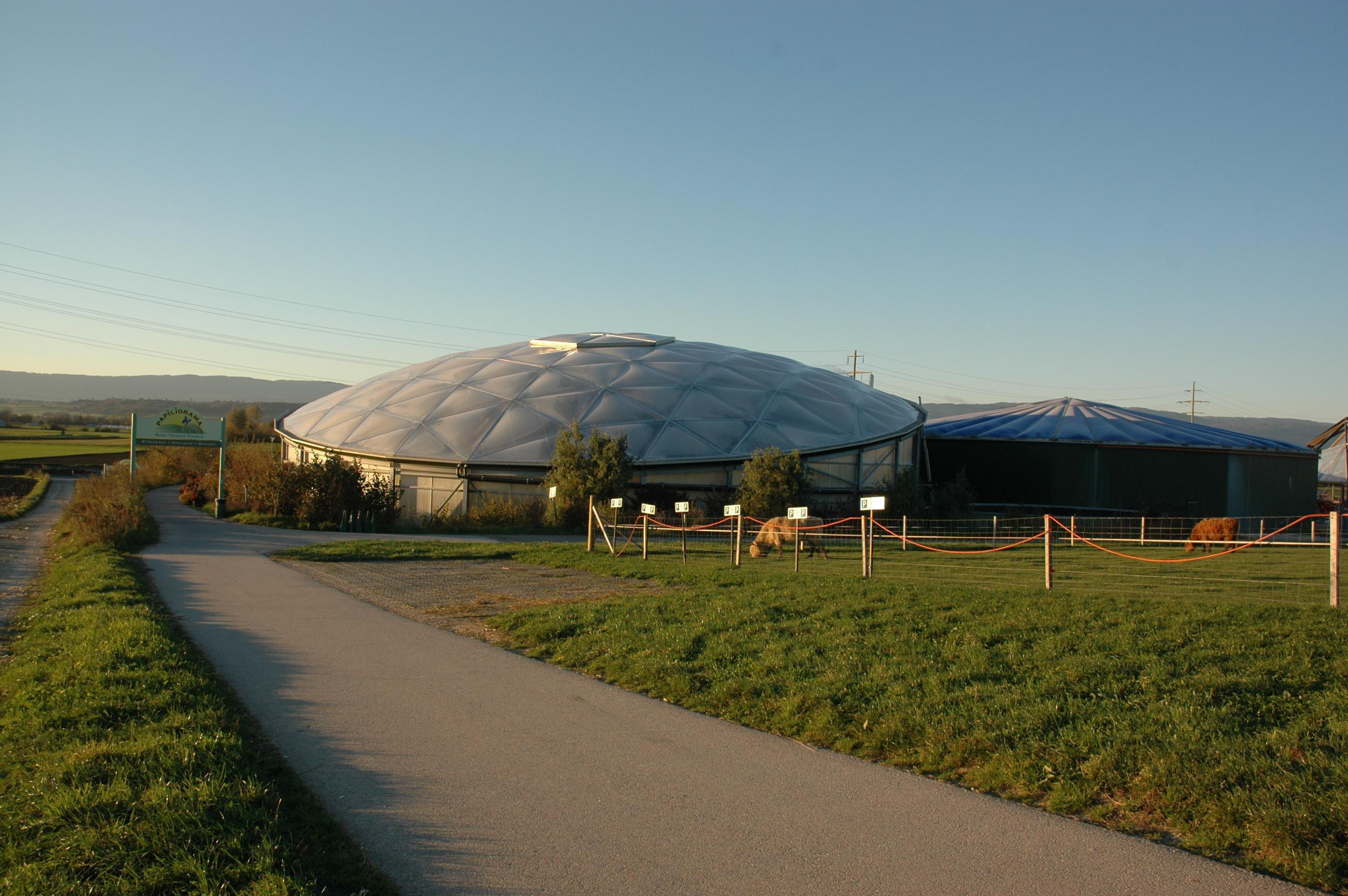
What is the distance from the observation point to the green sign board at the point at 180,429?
35.0 meters

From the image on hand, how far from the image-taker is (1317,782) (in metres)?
4.88

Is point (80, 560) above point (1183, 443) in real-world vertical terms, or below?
below

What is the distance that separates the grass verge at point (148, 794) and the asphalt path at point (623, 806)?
10.0 inches

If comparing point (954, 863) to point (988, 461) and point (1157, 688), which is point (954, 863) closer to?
point (1157, 688)

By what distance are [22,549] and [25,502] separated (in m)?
20.5

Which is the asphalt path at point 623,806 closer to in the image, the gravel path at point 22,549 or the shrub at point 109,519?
the gravel path at point 22,549

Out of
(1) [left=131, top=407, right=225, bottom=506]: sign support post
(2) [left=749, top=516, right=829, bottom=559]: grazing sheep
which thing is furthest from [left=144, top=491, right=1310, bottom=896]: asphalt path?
(1) [left=131, top=407, right=225, bottom=506]: sign support post

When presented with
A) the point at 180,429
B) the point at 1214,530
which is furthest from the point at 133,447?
the point at 1214,530

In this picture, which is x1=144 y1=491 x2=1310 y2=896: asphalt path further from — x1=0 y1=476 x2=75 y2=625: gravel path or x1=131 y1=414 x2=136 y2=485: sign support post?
x1=131 y1=414 x2=136 y2=485: sign support post

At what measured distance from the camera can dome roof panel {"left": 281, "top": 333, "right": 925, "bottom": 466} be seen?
34188 mm

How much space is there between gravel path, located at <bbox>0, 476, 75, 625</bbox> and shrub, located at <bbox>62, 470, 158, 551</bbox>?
2.86 ft

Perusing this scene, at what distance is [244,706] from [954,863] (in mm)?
5345

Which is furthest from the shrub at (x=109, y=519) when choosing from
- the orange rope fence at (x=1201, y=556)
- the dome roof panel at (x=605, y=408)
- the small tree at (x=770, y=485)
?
the orange rope fence at (x=1201, y=556)

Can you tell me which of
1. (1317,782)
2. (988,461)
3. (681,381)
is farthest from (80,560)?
(988,461)
